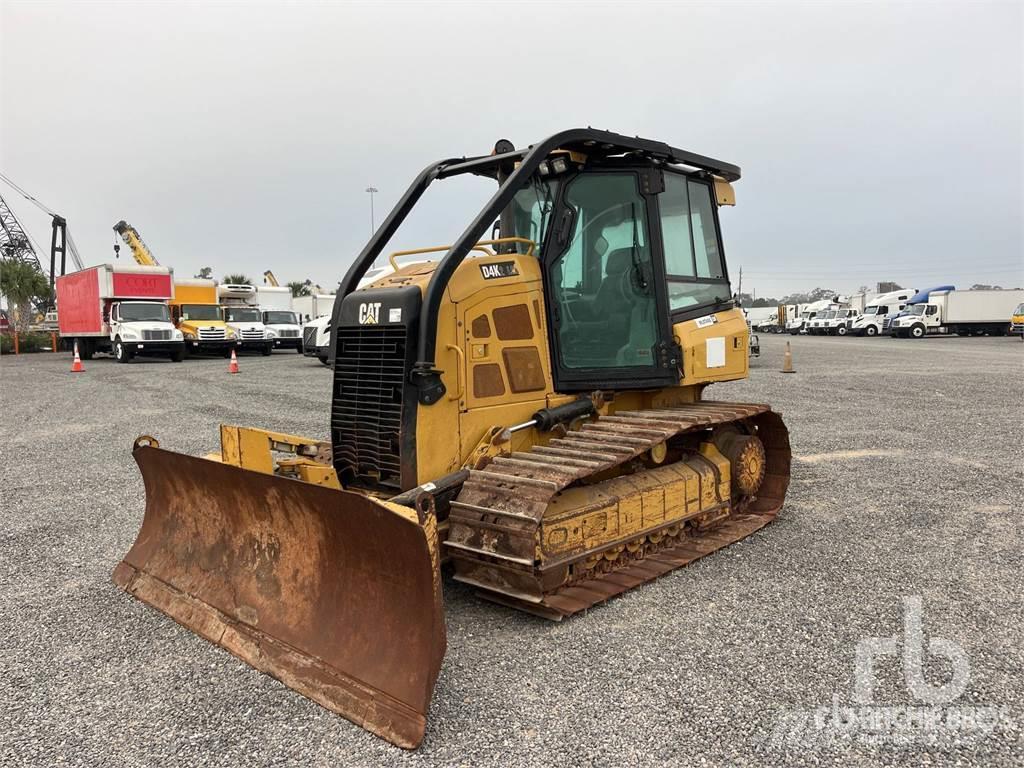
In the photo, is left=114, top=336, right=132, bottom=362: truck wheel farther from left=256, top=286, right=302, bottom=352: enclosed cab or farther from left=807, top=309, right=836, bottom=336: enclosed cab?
left=807, top=309, right=836, bottom=336: enclosed cab

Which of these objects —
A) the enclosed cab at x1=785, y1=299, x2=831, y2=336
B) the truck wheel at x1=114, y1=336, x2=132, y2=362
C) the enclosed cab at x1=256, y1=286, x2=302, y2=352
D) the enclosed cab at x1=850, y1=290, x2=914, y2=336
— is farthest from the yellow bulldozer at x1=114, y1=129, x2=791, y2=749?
the enclosed cab at x1=785, y1=299, x2=831, y2=336

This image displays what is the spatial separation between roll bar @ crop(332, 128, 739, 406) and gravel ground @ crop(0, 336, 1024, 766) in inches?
61.6

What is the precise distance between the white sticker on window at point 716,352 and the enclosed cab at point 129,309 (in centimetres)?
2358

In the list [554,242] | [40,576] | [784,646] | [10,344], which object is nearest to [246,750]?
[784,646]

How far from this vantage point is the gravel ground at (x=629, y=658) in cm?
292

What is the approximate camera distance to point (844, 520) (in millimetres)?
6023

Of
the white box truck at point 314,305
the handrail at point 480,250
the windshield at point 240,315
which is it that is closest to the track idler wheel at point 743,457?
the handrail at point 480,250

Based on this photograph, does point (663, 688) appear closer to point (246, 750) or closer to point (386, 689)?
point (386, 689)

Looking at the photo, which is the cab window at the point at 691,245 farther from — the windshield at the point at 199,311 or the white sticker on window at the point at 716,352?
the windshield at the point at 199,311

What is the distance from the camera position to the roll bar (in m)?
4.26

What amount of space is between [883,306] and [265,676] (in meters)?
58.2

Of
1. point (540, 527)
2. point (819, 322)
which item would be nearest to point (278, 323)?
point (540, 527)

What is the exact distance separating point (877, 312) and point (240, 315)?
1786 inches

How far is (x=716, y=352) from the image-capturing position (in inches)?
227
